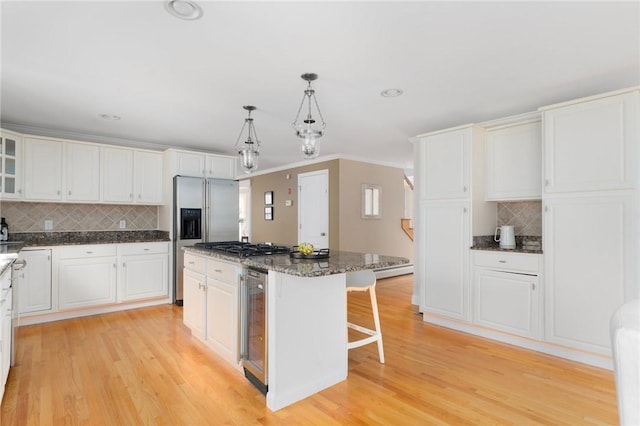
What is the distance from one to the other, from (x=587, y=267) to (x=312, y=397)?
2485 millimetres

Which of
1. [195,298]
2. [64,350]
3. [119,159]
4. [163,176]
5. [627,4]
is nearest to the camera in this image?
[627,4]

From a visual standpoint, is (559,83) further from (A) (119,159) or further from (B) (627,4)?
(A) (119,159)

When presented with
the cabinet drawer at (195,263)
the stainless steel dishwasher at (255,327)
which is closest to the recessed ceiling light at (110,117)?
the cabinet drawer at (195,263)

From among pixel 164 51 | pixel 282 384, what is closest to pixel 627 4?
pixel 164 51

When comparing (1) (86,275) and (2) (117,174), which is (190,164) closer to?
(2) (117,174)

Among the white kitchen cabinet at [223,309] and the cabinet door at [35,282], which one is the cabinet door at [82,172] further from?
the white kitchen cabinet at [223,309]

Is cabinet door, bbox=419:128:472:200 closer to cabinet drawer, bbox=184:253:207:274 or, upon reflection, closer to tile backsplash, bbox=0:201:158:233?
cabinet drawer, bbox=184:253:207:274

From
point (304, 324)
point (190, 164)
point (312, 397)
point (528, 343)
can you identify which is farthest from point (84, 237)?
point (528, 343)

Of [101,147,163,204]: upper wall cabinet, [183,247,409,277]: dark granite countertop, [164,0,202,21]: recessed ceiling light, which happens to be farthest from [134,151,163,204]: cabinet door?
[164,0,202,21]: recessed ceiling light

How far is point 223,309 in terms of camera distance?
269 cm

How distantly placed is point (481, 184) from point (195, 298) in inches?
127

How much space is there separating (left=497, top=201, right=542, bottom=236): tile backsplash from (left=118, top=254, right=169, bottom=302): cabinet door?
4.35 meters

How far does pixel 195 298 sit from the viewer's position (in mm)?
3184

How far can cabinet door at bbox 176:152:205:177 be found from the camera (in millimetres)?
4730
